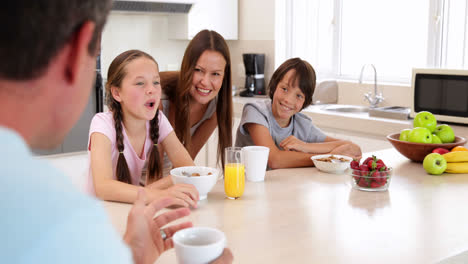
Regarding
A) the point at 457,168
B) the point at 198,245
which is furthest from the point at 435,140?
the point at 198,245

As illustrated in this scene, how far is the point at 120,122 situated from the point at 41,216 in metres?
1.49

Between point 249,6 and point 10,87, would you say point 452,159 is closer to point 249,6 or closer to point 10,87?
point 10,87

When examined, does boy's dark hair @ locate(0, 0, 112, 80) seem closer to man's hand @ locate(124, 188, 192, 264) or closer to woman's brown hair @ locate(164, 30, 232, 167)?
man's hand @ locate(124, 188, 192, 264)

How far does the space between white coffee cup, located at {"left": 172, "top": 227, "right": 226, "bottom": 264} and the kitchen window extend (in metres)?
3.09

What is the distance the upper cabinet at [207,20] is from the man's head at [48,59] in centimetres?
391

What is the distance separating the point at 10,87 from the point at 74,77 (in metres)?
0.06

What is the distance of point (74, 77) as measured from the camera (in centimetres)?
51

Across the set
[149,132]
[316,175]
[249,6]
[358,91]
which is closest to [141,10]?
[249,6]

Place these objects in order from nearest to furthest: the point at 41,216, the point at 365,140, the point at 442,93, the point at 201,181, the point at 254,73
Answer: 1. the point at 41,216
2. the point at 201,181
3. the point at 442,93
4. the point at 365,140
5. the point at 254,73

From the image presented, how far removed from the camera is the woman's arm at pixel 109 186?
1448mm

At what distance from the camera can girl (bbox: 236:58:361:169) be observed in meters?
2.13

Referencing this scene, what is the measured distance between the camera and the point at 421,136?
6.86ft

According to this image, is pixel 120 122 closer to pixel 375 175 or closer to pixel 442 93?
pixel 375 175

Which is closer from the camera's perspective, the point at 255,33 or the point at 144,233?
the point at 144,233
